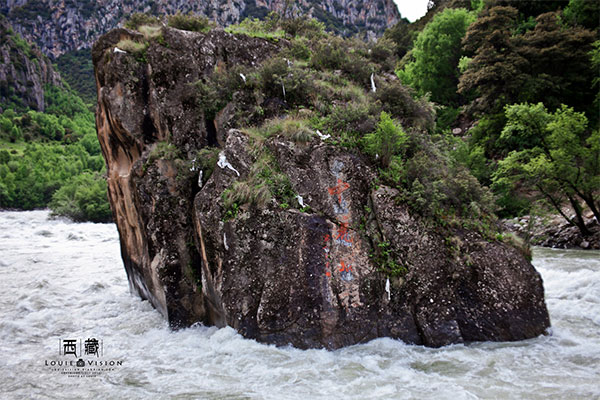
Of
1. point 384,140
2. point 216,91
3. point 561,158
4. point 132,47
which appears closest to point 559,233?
point 561,158

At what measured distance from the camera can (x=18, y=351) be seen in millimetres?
7141

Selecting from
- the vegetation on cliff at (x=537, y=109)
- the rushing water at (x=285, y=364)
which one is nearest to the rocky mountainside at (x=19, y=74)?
the vegetation on cliff at (x=537, y=109)

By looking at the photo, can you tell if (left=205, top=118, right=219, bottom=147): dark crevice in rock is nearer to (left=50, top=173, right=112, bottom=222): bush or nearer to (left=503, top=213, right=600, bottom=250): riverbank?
(left=503, top=213, right=600, bottom=250): riverbank

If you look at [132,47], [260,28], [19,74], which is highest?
[19,74]

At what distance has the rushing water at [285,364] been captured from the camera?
5207 mm

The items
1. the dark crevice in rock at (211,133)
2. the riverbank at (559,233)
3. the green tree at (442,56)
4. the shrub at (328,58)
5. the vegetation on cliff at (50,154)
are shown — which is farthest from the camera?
the vegetation on cliff at (50,154)

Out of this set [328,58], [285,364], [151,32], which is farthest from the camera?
[328,58]

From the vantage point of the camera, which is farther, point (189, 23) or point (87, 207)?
point (87, 207)

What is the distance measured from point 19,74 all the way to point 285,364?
445 ft

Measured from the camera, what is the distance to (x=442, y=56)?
29688mm

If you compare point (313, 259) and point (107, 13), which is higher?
point (107, 13)

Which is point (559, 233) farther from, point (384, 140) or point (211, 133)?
point (211, 133)

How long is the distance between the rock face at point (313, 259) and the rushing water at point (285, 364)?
0.38 meters

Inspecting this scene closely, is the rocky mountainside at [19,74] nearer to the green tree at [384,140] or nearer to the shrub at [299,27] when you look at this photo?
the shrub at [299,27]
